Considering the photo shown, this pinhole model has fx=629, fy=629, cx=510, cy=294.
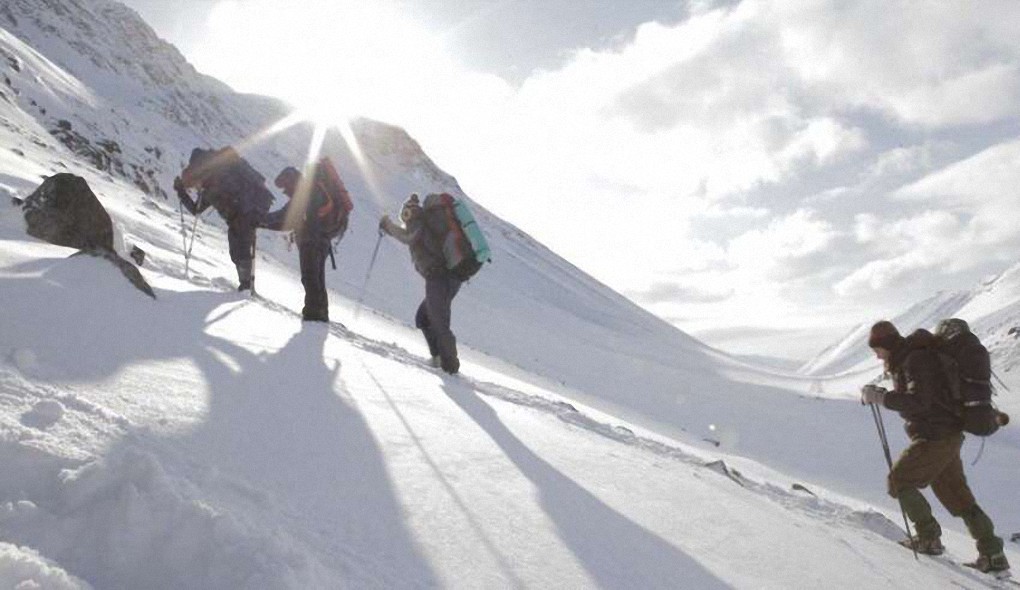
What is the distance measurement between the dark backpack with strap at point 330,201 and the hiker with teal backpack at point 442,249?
39.9 inches

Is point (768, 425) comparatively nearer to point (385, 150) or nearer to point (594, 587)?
point (594, 587)

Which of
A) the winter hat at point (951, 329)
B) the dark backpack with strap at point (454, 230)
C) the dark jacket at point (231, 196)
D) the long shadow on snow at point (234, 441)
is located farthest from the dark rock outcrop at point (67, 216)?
the winter hat at point (951, 329)

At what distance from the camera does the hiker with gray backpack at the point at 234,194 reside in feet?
29.0

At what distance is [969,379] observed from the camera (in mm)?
4812

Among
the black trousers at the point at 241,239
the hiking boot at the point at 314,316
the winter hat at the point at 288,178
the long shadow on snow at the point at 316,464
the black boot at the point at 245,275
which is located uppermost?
the winter hat at the point at 288,178

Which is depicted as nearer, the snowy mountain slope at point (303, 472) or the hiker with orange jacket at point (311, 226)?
the snowy mountain slope at point (303, 472)

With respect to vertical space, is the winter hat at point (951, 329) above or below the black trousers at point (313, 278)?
above

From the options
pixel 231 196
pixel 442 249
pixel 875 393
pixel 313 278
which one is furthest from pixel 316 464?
pixel 231 196

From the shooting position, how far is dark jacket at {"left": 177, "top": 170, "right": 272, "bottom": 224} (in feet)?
29.3

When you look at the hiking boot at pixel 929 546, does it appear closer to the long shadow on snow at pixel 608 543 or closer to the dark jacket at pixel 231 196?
the long shadow on snow at pixel 608 543

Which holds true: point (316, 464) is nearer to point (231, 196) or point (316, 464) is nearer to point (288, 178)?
point (288, 178)

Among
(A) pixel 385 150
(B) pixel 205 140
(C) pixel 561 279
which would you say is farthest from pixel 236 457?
(A) pixel 385 150

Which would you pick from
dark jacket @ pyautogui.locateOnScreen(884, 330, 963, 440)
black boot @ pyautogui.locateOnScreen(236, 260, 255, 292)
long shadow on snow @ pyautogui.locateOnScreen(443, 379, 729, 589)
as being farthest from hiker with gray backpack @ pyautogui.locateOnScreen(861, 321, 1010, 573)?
black boot @ pyautogui.locateOnScreen(236, 260, 255, 292)

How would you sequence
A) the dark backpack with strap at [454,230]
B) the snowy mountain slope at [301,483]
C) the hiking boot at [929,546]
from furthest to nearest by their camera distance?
the dark backpack with strap at [454,230] → the hiking boot at [929,546] → the snowy mountain slope at [301,483]
